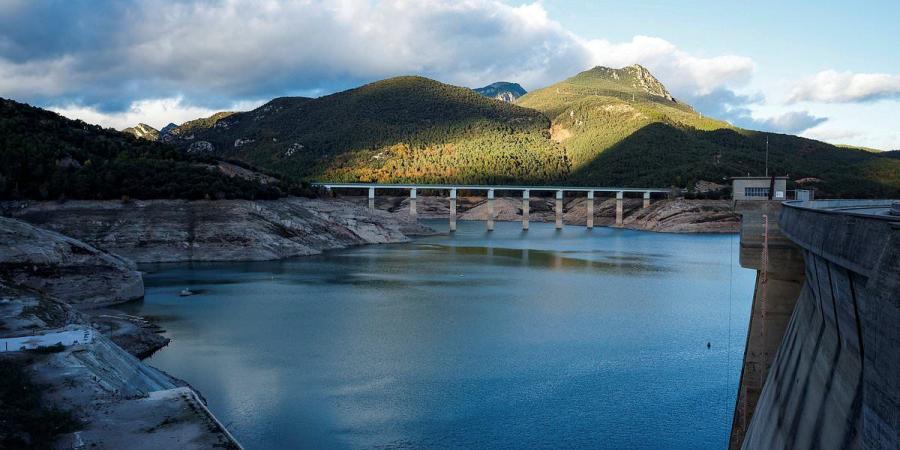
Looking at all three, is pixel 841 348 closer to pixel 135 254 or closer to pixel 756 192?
pixel 756 192

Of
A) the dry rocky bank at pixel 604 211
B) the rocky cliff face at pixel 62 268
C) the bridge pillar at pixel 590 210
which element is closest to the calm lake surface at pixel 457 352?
the rocky cliff face at pixel 62 268

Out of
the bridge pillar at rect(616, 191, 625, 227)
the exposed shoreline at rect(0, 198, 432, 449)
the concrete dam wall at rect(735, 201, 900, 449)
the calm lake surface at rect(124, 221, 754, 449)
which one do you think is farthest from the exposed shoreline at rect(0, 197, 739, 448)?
the concrete dam wall at rect(735, 201, 900, 449)

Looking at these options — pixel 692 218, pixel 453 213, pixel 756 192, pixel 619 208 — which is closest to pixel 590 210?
pixel 619 208

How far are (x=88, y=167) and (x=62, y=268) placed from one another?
42.8 metres

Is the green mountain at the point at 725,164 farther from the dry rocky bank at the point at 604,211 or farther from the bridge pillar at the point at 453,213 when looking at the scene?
the bridge pillar at the point at 453,213

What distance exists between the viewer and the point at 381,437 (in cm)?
2600

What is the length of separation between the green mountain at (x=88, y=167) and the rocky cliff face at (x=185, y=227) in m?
2.30

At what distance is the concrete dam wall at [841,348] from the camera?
9016 millimetres

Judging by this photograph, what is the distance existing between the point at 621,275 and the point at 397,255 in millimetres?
31210

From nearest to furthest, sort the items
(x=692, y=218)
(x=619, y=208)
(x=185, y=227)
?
(x=185, y=227), (x=692, y=218), (x=619, y=208)

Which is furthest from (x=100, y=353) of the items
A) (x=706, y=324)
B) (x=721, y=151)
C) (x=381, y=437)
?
(x=721, y=151)

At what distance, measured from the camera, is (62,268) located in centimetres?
4881

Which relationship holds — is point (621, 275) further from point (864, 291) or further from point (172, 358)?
point (864, 291)

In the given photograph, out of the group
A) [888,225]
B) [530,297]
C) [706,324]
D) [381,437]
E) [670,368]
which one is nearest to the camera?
[888,225]
